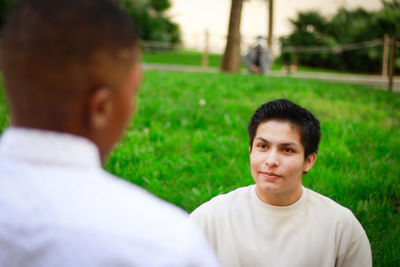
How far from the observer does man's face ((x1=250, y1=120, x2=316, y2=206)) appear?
2.19 meters

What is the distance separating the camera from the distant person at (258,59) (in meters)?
13.8

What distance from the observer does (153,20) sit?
30.2m

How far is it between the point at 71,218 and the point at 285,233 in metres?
1.54

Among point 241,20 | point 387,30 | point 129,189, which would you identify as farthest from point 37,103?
point 387,30

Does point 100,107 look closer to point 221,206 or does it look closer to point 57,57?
point 57,57

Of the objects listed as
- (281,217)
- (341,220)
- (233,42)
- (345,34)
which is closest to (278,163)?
(281,217)

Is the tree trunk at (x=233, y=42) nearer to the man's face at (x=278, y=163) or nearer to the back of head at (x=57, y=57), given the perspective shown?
the man's face at (x=278, y=163)

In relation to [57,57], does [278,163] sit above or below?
below

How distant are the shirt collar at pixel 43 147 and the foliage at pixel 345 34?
75.2 feet

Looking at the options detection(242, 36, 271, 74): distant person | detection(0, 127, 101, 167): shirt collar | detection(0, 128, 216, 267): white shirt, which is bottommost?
detection(0, 128, 216, 267): white shirt

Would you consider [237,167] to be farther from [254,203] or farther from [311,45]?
[311,45]

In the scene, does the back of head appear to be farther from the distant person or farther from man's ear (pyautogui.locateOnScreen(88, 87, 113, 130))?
the distant person

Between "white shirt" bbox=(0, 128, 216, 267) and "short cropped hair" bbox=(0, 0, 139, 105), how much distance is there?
0.10m

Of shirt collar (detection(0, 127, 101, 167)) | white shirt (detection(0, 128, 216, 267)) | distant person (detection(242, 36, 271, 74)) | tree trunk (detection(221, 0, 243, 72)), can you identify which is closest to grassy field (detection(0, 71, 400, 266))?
white shirt (detection(0, 128, 216, 267))
